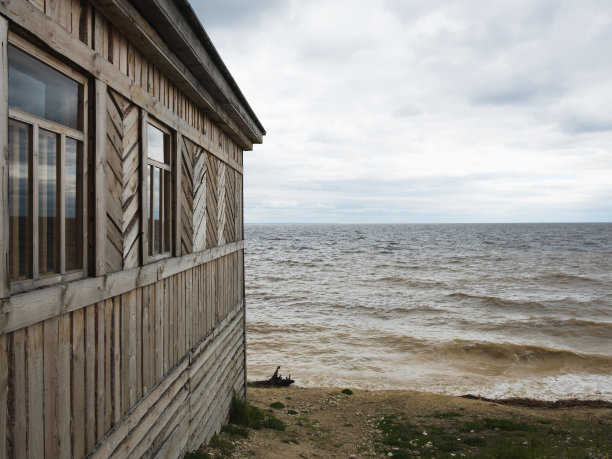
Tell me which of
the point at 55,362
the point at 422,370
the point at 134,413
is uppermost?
the point at 55,362

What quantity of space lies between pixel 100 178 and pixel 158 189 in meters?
1.41

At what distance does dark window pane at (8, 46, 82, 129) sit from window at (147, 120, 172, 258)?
126cm

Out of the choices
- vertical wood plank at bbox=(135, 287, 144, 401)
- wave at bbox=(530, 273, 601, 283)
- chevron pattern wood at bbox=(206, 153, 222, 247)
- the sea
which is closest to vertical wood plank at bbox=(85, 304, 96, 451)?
vertical wood plank at bbox=(135, 287, 144, 401)

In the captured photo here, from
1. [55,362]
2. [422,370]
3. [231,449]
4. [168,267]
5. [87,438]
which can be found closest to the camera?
[55,362]

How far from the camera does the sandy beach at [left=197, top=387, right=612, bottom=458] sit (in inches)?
317

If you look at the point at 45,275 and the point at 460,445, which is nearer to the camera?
the point at 45,275

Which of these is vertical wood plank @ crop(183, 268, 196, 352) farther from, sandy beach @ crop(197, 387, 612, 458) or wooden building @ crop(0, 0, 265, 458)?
sandy beach @ crop(197, 387, 612, 458)

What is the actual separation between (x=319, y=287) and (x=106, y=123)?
98.4 ft

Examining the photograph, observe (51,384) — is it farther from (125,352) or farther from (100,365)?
(125,352)

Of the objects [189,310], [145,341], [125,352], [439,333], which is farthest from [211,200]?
[439,333]

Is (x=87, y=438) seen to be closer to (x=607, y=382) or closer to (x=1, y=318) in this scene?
(x=1, y=318)

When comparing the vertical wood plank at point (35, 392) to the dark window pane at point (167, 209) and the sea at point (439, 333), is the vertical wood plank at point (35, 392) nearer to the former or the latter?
the dark window pane at point (167, 209)

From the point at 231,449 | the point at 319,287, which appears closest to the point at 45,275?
the point at 231,449

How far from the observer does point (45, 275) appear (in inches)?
108
